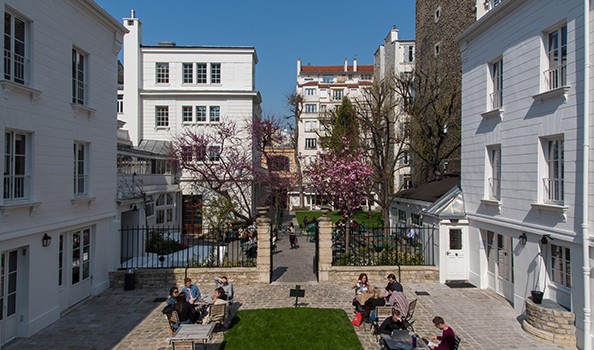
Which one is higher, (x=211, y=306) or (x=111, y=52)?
(x=111, y=52)

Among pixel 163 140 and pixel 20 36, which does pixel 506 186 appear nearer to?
pixel 20 36

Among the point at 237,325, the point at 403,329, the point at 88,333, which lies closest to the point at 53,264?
the point at 88,333

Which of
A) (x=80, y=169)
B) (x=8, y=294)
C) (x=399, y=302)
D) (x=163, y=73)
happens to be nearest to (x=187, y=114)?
(x=163, y=73)

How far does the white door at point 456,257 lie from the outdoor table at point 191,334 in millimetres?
9958

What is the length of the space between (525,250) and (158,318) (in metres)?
10.8

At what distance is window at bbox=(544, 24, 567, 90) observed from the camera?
407 inches

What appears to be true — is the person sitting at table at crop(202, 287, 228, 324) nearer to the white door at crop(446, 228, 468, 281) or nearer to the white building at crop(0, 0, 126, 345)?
the white building at crop(0, 0, 126, 345)

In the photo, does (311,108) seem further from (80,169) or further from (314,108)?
(80,169)

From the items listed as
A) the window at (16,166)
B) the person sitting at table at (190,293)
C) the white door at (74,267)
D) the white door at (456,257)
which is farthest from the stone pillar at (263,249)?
the window at (16,166)

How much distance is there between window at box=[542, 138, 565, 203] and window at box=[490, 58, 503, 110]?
2.99 meters

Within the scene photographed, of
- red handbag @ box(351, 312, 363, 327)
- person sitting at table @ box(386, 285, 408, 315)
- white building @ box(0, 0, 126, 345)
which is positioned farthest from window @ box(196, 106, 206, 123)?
person sitting at table @ box(386, 285, 408, 315)

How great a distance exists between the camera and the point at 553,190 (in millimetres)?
10727

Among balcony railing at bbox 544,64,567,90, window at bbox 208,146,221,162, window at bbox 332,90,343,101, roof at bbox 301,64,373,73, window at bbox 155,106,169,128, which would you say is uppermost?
roof at bbox 301,64,373,73

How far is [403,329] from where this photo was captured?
944cm
